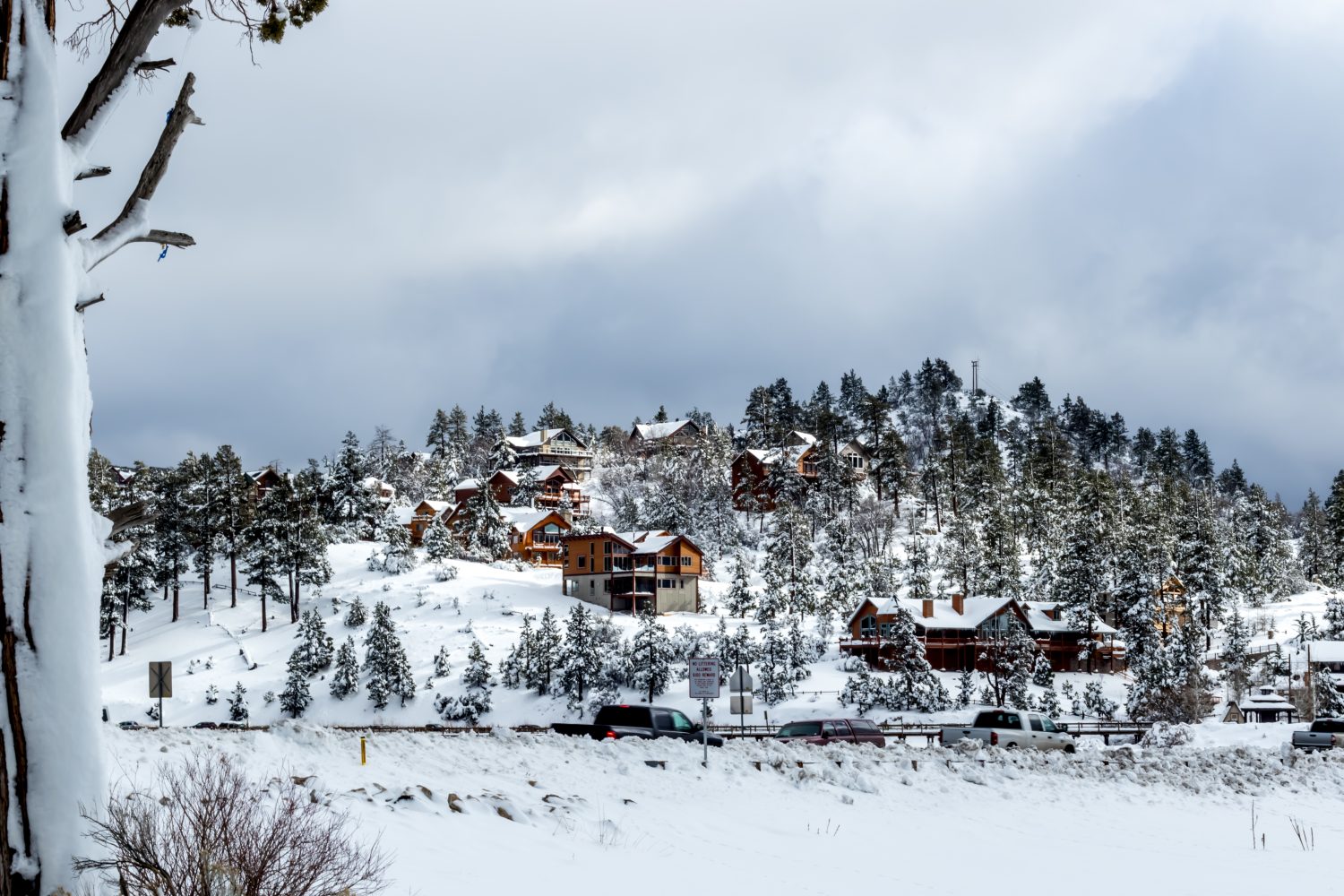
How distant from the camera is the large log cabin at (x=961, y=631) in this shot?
74562 millimetres

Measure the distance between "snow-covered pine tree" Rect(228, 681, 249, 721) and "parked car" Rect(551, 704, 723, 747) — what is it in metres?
38.0

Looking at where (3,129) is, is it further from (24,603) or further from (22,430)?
(24,603)

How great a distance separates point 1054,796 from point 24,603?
983 inches

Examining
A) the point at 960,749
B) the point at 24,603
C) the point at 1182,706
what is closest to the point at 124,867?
the point at 24,603

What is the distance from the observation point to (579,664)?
217 feet

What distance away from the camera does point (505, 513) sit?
12088cm

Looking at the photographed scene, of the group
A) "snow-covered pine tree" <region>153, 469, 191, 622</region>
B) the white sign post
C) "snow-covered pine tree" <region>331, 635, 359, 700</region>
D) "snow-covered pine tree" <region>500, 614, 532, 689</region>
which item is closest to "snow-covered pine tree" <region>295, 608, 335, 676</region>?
"snow-covered pine tree" <region>331, 635, 359, 700</region>

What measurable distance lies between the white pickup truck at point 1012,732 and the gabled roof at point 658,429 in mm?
126655

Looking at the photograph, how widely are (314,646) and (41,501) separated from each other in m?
68.9

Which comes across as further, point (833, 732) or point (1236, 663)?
point (1236, 663)

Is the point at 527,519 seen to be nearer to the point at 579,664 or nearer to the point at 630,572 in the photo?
the point at 630,572

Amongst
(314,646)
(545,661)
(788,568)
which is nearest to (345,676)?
(314,646)

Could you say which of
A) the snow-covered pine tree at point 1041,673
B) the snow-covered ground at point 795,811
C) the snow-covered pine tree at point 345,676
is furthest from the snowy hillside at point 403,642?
the snow-covered ground at point 795,811

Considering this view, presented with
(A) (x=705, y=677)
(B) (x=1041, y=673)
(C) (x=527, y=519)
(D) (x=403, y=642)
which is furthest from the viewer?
(C) (x=527, y=519)
